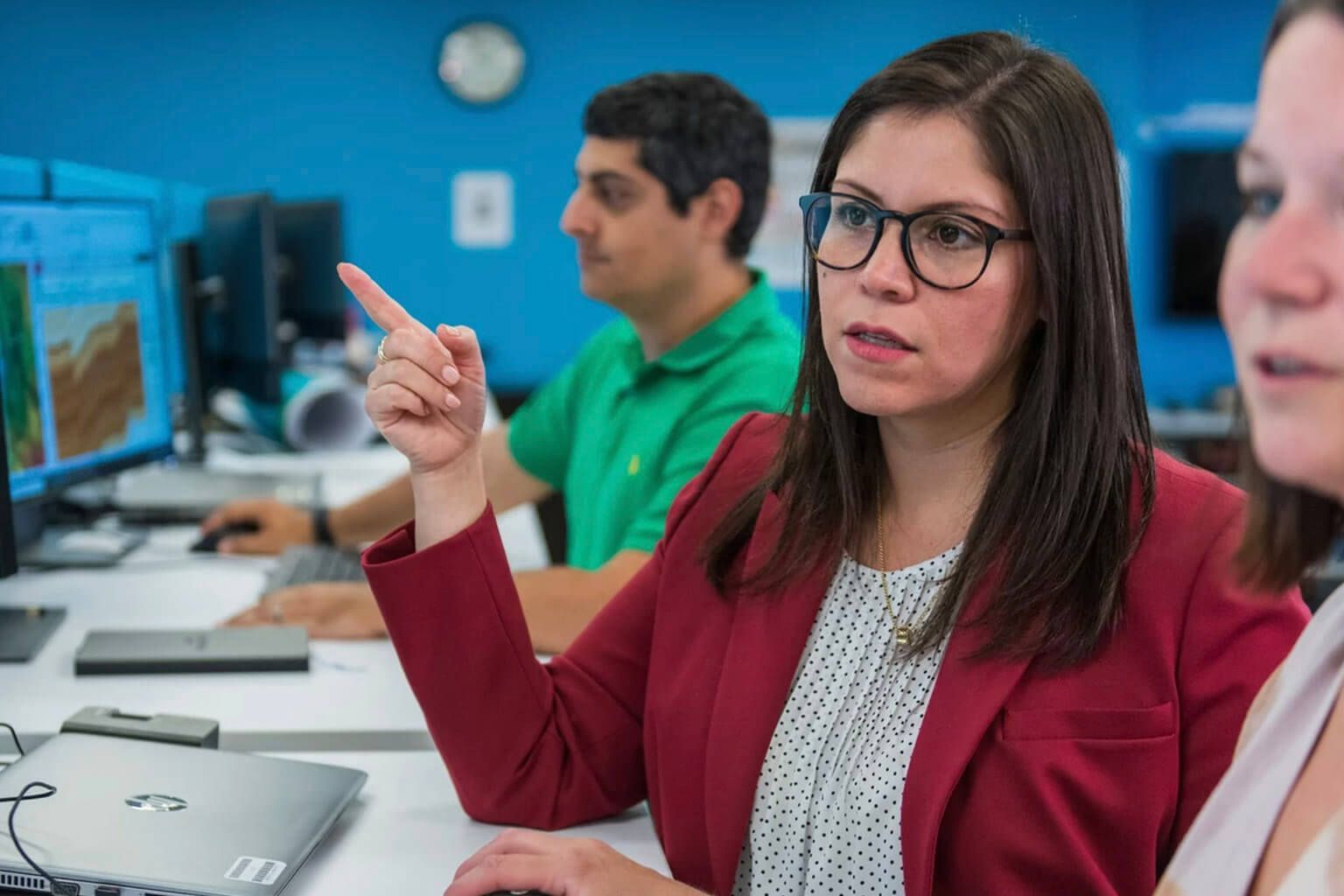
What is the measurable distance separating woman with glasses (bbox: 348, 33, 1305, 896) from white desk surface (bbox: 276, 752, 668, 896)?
1.1 inches

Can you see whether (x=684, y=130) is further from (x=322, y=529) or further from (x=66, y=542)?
(x=66, y=542)

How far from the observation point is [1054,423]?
1204mm

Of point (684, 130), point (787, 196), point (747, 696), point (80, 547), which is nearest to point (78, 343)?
point (80, 547)

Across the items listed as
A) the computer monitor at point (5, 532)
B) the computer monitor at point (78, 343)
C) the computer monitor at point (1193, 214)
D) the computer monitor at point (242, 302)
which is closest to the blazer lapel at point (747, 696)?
the computer monitor at point (5, 532)

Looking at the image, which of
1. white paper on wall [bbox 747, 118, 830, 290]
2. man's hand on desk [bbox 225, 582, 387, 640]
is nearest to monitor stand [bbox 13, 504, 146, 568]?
man's hand on desk [bbox 225, 582, 387, 640]

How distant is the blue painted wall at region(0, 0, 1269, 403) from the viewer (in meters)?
5.48

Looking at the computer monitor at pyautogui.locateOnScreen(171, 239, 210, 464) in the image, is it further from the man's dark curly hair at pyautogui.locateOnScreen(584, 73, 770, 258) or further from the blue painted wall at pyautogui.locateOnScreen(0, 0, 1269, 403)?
the blue painted wall at pyautogui.locateOnScreen(0, 0, 1269, 403)

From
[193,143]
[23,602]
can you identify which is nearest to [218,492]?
[23,602]

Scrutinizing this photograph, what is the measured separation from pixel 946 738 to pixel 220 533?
1.56 metres

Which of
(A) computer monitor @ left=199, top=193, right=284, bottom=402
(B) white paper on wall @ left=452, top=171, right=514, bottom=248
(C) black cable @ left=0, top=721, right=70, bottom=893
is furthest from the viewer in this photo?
(B) white paper on wall @ left=452, top=171, right=514, bottom=248

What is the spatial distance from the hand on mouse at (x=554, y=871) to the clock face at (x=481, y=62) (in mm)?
4716

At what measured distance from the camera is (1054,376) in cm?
119

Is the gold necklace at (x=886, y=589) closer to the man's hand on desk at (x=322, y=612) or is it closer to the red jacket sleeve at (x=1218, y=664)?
the red jacket sleeve at (x=1218, y=664)

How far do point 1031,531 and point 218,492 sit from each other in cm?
190
